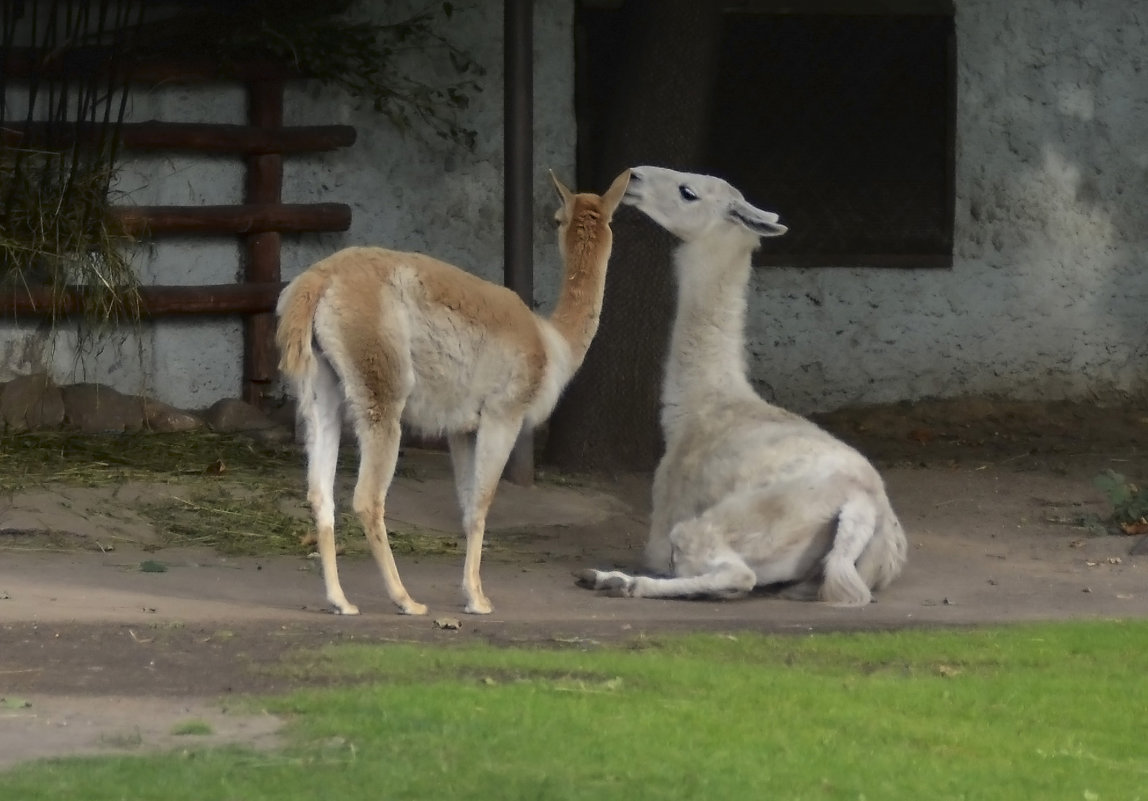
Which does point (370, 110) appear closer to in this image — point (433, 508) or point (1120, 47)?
point (433, 508)

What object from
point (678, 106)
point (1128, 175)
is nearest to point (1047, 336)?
point (1128, 175)

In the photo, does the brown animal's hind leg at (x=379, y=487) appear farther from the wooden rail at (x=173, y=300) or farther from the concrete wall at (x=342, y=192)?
the concrete wall at (x=342, y=192)

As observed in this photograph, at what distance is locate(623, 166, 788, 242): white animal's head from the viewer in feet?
25.9

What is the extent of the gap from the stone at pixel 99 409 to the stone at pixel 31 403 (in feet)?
0.19

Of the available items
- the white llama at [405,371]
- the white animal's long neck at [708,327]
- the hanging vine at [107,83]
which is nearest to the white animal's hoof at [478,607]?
the white llama at [405,371]

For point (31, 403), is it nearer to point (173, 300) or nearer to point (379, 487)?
point (173, 300)

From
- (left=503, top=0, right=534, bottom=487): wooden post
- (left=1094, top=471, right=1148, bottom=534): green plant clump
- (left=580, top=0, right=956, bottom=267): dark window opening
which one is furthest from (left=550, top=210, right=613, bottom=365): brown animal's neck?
(left=580, top=0, right=956, bottom=267): dark window opening

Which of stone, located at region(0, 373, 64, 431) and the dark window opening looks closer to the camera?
stone, located at region(0, 373, 64, 431)

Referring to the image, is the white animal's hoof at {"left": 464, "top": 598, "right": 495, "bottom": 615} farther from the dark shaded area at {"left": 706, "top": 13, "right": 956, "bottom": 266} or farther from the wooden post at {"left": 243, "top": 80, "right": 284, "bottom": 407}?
the dark shaded area at {"left": 706, "top": 13, "right": 956, "bottom": 266}

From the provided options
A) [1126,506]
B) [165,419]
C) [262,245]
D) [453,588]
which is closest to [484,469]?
[453,588]

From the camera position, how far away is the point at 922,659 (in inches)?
228

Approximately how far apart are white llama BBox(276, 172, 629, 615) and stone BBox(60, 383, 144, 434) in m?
3.70

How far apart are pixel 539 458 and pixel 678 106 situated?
2.05m

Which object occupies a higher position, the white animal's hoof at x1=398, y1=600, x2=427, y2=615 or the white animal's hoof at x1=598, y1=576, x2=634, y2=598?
the white animal's hoof at x1=398, y1=600, x2=427, y2=615
